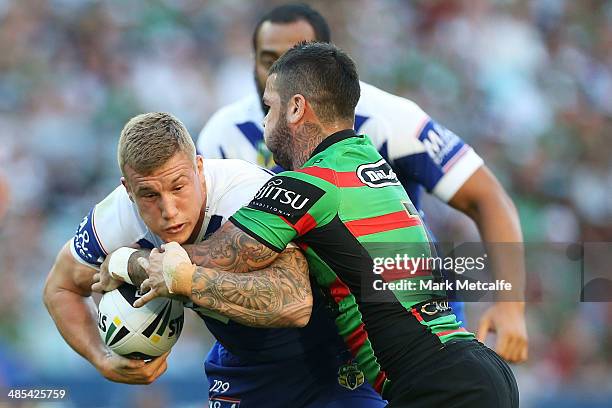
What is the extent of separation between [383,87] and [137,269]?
6294 millimetres

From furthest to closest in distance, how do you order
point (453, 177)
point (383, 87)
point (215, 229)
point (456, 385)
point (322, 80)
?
point (383, 87) → point (453, 177) → point (215, 229) → point (322, 80) → point (456, 385)

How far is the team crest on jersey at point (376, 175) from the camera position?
12.6 ft

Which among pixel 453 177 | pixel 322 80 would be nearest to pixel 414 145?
pixel 453 177

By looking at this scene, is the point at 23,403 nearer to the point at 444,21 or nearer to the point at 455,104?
the point at 455,104

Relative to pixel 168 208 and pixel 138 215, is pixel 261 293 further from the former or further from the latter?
pixel 138 215

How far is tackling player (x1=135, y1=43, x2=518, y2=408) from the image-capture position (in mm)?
3641

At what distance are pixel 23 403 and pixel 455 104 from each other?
518cm

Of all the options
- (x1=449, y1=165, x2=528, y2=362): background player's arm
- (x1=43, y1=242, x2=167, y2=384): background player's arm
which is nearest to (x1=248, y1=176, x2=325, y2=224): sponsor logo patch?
(x1=43, y1=242, x2=167, y2=384): background player's arm

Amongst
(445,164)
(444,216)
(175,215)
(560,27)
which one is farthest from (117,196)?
(560,27)

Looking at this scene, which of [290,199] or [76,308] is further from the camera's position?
[76,308]

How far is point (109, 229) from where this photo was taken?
14.0ft

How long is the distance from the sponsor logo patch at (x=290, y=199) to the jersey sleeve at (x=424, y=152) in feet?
5.36

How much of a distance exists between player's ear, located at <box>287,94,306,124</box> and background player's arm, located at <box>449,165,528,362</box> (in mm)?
1690

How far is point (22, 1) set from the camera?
10.2 metres
